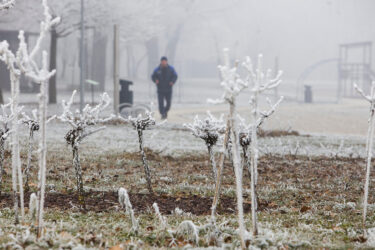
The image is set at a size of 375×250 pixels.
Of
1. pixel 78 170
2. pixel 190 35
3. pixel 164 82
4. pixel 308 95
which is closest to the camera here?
pixel 78 170

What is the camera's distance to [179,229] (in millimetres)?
5039

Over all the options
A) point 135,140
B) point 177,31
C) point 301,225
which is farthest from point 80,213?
point 177,31

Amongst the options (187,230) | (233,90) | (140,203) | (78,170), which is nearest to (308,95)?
(140,203)

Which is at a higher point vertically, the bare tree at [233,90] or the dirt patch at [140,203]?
the bare tree at [233,90]

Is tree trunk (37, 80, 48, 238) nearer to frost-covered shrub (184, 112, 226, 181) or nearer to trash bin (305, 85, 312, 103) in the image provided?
frost-covered shrub (184, 112, 226, 181)

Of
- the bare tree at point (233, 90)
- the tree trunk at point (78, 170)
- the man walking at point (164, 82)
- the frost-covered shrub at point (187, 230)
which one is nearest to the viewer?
the bare tree at point (233, 90)

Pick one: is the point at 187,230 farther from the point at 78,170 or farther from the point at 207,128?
the point at 207,128

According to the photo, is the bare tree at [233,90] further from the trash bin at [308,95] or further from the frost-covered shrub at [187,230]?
the trash bin at [308,95]

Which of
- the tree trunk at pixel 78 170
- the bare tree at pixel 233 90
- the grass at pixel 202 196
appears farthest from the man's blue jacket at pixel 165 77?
the bare tree at pixel 233 90

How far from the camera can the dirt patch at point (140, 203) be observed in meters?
6.73

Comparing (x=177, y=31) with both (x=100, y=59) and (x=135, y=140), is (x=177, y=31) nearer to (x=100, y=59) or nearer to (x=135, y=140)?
(x=100, y=59)

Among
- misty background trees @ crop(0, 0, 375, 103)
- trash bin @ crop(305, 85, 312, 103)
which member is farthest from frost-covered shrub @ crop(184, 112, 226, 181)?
trash bin @ crop(305, 85, 312, 103)

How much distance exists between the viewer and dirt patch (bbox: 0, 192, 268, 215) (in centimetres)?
673

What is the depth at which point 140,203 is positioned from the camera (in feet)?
23.1
